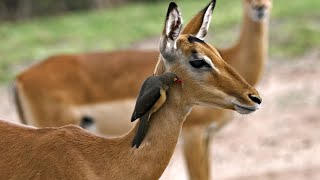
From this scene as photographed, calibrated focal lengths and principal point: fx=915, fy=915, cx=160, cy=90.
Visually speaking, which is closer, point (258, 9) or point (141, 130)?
point (141, 130)

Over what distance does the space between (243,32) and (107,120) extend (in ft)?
4.48

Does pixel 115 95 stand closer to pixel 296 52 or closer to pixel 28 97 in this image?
pixel 28 97

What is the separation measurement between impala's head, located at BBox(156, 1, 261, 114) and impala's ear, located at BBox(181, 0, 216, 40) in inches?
8.6

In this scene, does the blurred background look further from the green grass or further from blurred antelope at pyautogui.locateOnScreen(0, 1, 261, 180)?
blurred antelope at pyautogui.locateOnScreen(0, 1, 261, 180)

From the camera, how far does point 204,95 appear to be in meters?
4.59

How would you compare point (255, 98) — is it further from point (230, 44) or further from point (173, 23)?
point (230, 44)

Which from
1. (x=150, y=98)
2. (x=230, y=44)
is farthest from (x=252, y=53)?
(x=230, y=44)

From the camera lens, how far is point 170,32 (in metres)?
4.55

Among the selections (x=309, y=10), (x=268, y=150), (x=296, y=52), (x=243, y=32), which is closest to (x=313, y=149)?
Result: (x=268, y=150)

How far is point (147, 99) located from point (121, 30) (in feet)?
46.1

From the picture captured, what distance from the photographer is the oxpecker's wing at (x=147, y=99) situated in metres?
4.54

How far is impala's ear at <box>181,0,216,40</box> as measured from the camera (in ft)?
15.9

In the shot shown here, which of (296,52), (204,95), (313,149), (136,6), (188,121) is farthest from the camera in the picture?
(136,6)

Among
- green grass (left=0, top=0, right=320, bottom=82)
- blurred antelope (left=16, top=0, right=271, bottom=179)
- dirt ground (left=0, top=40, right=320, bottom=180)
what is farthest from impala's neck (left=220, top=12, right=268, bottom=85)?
green grass (left=0, top=0, right=320, bottom=82)
